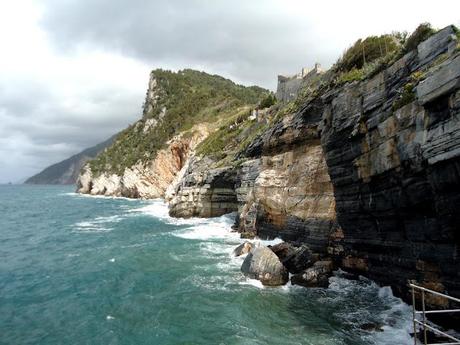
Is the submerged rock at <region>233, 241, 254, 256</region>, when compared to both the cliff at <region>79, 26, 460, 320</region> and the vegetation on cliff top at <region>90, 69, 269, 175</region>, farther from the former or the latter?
the vegetation on cliff top at <region>90, 69, 269, 175</region>

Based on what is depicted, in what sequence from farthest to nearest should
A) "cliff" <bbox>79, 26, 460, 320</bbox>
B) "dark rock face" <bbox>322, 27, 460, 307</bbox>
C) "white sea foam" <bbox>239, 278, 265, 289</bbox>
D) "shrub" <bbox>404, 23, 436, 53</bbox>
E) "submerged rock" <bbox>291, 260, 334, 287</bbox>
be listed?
"white sea foam" <bbox>239, 278, 265, 289</bbox>
"submerged rock" <bbox>291, 260, 334, 287</bbox>
"shrub" <bbox>404, 23, 436, 53</bbox>
"cliff" <bbox>79, 26, 460, 320</bbox>
"dark rock face" <bbox>322, 27, 460, 307</bbox>

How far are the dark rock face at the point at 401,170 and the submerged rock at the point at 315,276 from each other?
1.47m

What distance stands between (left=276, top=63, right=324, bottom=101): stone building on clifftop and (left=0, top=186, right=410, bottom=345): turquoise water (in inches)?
1008

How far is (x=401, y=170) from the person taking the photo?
56.9 feet

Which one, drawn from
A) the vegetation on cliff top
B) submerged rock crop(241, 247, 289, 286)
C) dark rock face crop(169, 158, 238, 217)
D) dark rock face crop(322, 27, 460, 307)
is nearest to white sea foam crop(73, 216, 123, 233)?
dark rock face crop(169, 158, 238, 217)

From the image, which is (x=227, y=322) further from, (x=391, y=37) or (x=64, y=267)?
(x=391, y=37)

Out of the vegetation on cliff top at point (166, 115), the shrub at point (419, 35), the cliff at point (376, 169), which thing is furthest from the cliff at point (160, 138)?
the shrub at point (419, 35)

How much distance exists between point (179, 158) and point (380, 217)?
81.2m

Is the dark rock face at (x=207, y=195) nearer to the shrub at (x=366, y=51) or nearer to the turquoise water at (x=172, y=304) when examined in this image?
the turquoise water at (x=172, y=304)

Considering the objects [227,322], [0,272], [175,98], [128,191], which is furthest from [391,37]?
[175,98]

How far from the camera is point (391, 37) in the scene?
84.0 ft

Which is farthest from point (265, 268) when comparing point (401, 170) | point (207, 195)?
point (207, 195)

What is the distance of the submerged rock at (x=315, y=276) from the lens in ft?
69.9

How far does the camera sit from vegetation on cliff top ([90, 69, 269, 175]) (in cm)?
10512
